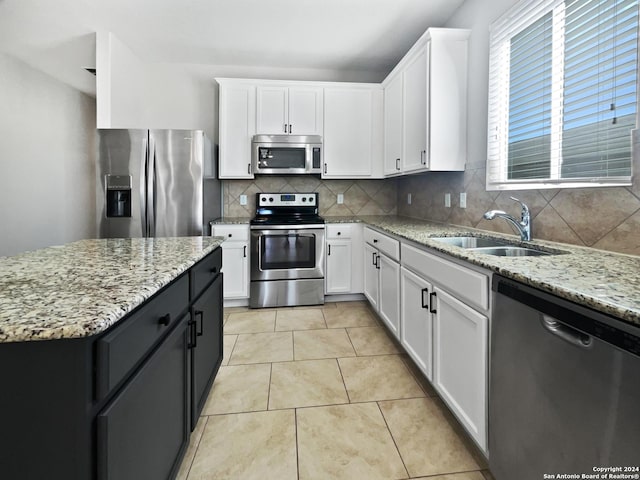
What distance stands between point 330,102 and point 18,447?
3.53 meters

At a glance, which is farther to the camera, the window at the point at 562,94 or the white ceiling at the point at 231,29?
the white ceiling at the point at 231,29

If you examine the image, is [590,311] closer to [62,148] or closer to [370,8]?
[370,8]

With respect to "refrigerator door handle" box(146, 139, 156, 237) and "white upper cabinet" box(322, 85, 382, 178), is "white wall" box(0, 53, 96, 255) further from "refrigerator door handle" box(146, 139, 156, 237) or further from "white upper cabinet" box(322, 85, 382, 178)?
"white upper cabinet" box(322, 85, 382, 178)

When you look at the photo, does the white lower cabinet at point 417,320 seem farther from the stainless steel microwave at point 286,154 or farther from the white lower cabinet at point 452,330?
the stainless steel microwave at point 286,154

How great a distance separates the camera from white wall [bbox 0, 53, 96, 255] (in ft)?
12.5

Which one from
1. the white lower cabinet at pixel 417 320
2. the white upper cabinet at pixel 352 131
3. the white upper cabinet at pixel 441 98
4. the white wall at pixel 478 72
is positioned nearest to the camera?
the white lower cabinet at pixel 417 320

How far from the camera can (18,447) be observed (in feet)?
2.05

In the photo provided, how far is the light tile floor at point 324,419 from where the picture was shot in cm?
136

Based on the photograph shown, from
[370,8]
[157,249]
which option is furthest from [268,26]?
[157,249]

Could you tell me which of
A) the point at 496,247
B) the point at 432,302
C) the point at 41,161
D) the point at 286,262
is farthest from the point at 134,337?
the point at 41,161

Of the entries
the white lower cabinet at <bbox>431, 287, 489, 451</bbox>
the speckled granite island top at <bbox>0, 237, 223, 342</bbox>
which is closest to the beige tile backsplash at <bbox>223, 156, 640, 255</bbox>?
the white lower cabinet at <bbox>431, 287, 489, 451</bbox>

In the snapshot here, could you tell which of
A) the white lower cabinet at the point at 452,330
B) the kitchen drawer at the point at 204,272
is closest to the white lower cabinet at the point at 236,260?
the kitchen drawer at the point at 204,272

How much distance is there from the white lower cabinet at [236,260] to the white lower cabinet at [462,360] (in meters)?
2.07

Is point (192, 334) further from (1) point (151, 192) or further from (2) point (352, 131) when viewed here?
(2) point (352, 131)
